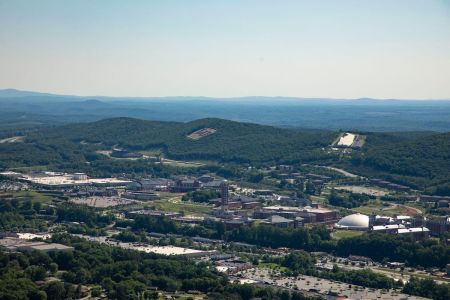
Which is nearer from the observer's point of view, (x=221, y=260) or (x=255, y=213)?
(x=221, y=260)

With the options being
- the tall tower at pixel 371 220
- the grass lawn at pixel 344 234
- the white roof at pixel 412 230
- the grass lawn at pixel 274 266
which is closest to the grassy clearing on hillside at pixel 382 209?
the tall tower at pixel 371 220

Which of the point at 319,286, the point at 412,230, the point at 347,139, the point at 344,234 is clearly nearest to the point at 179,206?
the point at 344,234

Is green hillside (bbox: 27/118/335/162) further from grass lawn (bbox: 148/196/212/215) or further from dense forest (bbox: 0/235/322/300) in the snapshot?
dense forest (bbox: 0/235/322/300)

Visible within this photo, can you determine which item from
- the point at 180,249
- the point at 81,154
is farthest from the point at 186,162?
the point at 180,249

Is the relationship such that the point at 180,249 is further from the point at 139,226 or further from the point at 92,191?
the point at 92,191

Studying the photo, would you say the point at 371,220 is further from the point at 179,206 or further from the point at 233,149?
the point at 233,149

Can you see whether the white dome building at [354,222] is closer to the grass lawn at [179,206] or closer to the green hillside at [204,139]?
the grass lawn at [179,206]
